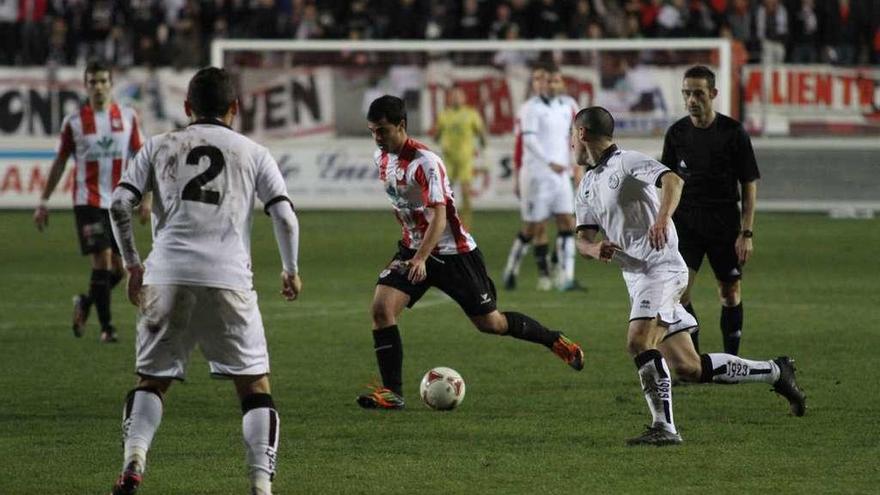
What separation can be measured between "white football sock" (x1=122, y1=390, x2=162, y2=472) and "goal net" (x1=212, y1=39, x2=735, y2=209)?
2029 centimetres

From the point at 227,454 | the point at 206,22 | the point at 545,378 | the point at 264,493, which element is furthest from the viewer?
the point at 206,22

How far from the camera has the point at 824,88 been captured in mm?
27375

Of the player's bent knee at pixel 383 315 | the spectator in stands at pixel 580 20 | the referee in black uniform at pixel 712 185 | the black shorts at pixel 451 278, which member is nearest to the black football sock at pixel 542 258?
the referee in black uniform at pixel 712 185

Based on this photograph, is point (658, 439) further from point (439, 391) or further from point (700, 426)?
point (439, 391)

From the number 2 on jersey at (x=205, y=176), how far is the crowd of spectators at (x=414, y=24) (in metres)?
22.1

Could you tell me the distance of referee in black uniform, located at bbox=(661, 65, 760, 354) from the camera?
1075 centimetres

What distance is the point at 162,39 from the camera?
30266 millimetres

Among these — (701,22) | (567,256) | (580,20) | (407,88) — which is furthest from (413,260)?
(701,22)

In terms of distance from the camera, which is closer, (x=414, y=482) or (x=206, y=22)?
(x=414, y=482)

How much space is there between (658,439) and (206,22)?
2385 centimetres

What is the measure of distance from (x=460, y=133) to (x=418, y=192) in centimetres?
1624

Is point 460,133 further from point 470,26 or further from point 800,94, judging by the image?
point 800,94

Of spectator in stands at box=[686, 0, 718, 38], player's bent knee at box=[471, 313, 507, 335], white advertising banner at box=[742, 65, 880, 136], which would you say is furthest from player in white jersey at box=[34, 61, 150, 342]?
spectator in stands at box=[686, 0, 718, 38]

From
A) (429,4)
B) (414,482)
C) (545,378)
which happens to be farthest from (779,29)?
(414,482)
